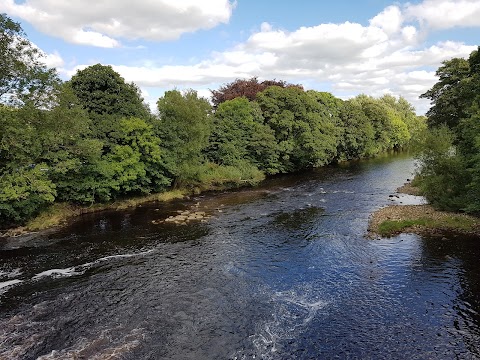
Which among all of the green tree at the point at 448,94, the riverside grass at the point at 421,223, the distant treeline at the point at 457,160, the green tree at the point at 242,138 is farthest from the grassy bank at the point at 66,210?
the green tree at the point at 448,94

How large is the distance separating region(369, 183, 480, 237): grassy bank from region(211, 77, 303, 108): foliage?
1756 inches

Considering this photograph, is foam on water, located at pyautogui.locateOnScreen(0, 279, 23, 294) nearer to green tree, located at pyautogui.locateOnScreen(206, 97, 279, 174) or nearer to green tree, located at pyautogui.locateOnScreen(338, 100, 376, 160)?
green tree, located at pyautogui.locateOnScreen(206, 97, 279, 174)

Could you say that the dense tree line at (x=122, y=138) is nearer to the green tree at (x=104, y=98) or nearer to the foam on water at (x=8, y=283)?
the green tree at (x=104, y=98)

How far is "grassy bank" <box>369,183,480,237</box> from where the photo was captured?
1156 inches

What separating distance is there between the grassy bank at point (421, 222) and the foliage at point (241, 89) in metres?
44.6

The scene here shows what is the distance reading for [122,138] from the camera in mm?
40781

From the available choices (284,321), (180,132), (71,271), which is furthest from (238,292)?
(180,132)

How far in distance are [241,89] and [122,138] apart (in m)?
40.2

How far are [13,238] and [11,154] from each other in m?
7.39

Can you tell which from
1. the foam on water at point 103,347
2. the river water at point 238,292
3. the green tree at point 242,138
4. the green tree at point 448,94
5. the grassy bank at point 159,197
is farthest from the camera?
the green tree at point 242,138

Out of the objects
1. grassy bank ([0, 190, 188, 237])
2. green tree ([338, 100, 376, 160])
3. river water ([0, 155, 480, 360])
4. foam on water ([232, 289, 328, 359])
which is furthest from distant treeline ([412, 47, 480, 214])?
green tree ([338, 100, 376, 160])

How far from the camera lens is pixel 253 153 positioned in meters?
59.7

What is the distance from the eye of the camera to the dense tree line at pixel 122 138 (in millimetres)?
31094

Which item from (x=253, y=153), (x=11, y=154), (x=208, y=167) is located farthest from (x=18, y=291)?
(x=253, y=153)
